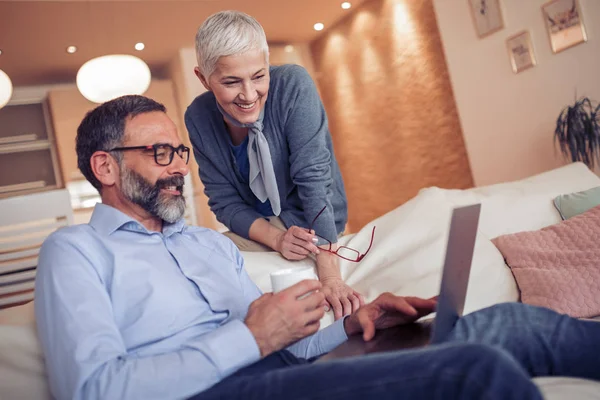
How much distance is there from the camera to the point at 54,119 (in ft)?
20.2

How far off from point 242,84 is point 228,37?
14cm

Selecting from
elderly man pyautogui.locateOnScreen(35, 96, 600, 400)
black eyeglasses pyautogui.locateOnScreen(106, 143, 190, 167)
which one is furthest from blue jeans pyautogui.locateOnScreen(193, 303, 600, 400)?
black eyeglasses pyautogui.locateOnScreen(106, 143, 190, 167)

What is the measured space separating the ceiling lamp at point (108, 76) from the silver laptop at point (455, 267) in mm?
3440

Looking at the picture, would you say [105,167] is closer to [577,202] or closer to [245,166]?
[245,166]

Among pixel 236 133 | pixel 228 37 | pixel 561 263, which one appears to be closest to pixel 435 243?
pixel 561 263

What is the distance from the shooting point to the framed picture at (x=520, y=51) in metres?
4.56

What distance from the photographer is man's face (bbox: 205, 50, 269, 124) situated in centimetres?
175

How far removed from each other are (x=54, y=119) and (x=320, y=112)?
4.93 m

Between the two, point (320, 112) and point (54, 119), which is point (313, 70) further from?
point (320, 112)

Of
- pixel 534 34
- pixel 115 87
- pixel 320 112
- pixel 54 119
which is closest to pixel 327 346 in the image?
pixel 320 112

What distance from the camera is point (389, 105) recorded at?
6520 millimetres

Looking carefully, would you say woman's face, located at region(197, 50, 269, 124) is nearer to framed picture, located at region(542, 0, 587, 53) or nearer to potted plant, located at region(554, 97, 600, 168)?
potted plant, located at region(554, 97, 600, 168)

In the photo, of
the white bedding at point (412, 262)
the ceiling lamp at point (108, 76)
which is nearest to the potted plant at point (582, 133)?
the white bedding at point (412, 262)

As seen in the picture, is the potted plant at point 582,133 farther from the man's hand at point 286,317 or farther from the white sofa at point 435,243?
the man's hand at point 286,317
